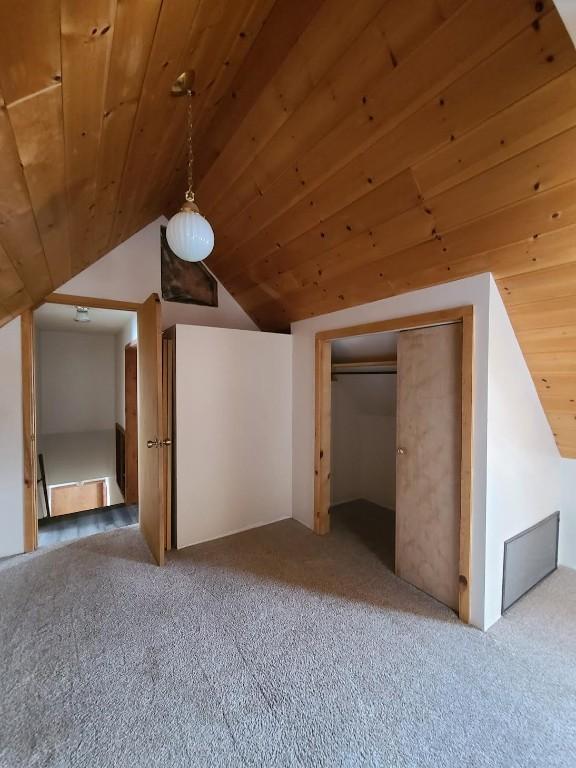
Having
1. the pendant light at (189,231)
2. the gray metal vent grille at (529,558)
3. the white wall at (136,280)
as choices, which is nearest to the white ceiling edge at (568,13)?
the pendant light at (189,231)

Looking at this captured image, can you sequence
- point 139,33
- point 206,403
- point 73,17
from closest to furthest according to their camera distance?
point 73,17 → point 139,33 → point 206,403

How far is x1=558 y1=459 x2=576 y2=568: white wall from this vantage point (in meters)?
2.54

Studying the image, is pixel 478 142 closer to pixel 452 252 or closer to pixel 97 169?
pixel 452 252

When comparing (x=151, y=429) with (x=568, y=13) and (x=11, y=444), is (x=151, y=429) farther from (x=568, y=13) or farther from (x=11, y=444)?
(x=568, y=13)

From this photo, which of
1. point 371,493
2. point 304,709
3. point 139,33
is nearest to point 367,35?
point 139,33

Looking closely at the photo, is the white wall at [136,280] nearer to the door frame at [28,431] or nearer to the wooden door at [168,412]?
the door frame at [28,431]

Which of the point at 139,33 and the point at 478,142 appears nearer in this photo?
the point at 139,33

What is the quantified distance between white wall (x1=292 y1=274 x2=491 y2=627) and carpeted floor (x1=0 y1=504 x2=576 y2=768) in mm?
429

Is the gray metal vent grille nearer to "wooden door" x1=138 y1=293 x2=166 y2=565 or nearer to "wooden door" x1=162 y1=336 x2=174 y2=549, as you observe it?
"wooden door" x1=138 y1=293 x2=166 y2=565

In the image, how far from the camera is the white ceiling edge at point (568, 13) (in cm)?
92

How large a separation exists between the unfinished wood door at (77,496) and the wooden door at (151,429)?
3248 mm

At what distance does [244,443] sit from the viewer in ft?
10.3

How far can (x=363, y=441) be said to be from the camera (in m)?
A: 3.95

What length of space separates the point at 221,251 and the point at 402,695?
10.8ft
